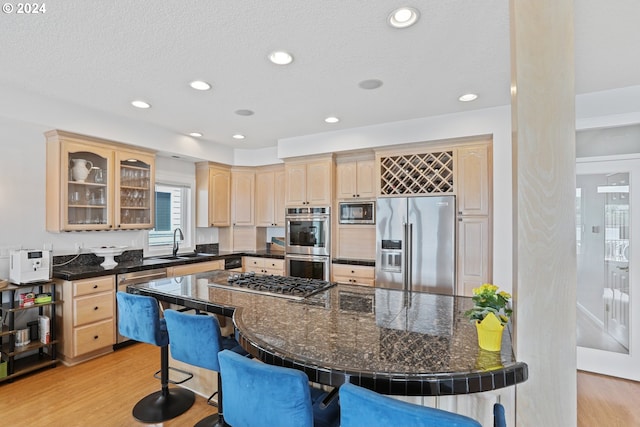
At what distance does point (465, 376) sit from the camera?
1064 mm

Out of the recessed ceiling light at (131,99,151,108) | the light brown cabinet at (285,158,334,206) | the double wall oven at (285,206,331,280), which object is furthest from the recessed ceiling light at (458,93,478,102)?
the recessed ceiling light at (131,99,151,108)

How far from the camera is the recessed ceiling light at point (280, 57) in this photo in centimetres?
221

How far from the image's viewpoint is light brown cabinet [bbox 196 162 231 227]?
16.0 ft

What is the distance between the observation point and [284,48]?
2.15 metres

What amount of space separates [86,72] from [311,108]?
6.58 ft

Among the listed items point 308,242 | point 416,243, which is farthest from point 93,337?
point 416,243

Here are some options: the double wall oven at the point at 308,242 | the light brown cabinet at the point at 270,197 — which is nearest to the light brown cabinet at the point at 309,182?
the double wall oven at the point at 308,242

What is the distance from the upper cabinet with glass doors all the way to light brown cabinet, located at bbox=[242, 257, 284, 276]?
1.58 m

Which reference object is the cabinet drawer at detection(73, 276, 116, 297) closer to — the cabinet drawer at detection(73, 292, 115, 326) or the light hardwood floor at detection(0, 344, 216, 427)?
the cabinet drawer at detection(73, 292, 115, 326)

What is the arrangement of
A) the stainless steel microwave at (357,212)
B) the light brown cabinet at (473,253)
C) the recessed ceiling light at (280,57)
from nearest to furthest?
1. the recessed ceiling light at (280,57)
2. the light brown cabinet at (473,253)
3. the stainless steel microwave at (357,212)

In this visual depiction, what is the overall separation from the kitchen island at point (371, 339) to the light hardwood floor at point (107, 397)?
94 centimetres

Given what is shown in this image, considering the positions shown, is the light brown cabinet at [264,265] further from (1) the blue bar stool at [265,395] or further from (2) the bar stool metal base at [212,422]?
(1) the blue bar stool at [265,395]

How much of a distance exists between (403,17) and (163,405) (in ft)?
10.4

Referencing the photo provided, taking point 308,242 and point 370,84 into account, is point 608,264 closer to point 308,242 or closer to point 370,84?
point 370,84
